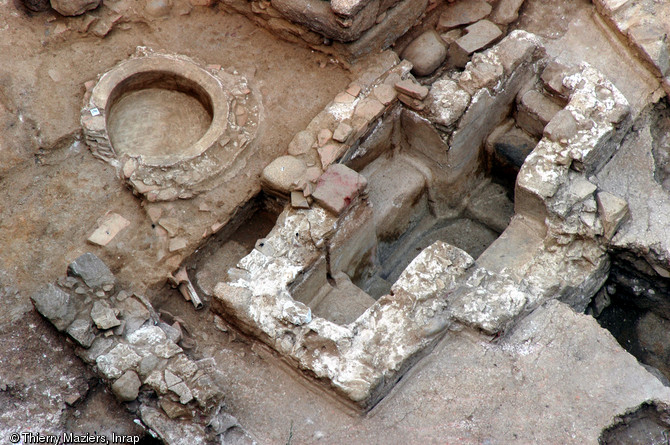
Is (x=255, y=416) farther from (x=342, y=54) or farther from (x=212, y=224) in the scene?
(x=342, y=54)

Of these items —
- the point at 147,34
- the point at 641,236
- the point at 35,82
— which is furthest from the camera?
the point at 147,34

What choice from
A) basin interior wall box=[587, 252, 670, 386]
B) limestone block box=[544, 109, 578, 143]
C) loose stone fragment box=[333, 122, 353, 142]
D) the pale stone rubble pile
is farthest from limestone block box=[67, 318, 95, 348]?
basin interior wall box=[587, 252, 670, 386]

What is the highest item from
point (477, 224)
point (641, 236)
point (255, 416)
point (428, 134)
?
point (641, 236)

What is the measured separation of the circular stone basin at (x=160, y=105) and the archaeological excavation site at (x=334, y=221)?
0.7 inches

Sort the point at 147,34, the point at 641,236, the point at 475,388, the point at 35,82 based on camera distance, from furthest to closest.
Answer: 1. the point at 147,34
2. the point at 35,82
3. the point at 641,236
4. the point at 475,388

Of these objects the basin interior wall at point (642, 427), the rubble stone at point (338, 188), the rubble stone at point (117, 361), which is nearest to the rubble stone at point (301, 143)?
the rubble stone at point (338, 188)

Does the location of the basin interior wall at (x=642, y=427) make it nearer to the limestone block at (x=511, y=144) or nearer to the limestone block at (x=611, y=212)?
the limestone block at (x=611, y=212)

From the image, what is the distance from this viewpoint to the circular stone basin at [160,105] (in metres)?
5.75

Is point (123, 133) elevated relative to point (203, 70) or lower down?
lower down

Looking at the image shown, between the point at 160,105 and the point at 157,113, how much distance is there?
77 mm

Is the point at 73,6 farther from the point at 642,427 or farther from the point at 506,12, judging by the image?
the point at 642,427

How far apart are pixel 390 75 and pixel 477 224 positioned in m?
1.50

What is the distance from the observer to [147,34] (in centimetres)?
607

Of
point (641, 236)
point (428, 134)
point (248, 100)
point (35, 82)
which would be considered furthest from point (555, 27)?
point (35, 82)
